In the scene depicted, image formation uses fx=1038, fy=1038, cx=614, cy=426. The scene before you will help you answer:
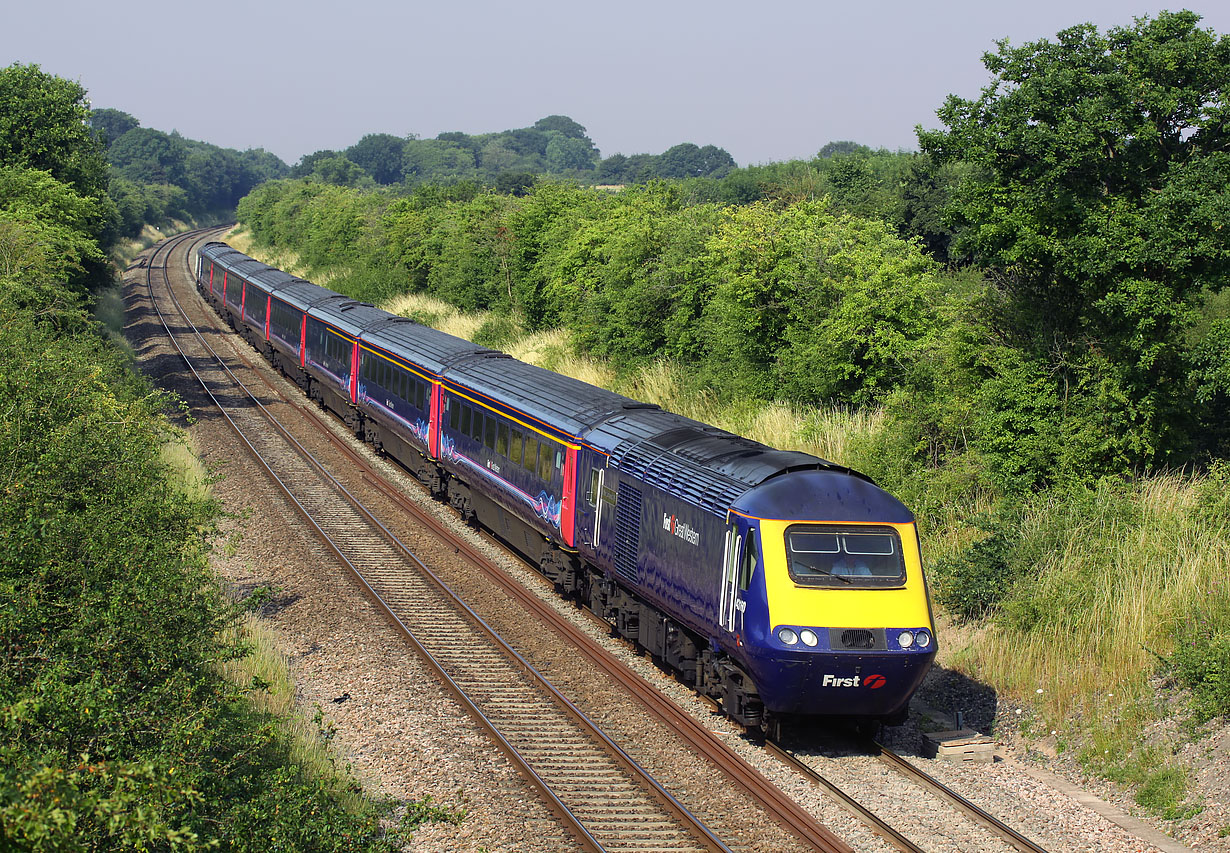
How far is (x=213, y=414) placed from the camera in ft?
95.7

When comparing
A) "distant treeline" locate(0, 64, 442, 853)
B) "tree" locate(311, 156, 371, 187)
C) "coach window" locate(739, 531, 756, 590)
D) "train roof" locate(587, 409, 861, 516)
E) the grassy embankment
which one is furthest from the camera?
"tree" locate(311, 156, 371, 187)

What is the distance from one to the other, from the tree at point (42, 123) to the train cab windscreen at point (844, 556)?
37.0 m

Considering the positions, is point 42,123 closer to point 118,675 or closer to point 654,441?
point 654,441

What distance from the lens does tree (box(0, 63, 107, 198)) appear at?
38.7 meters

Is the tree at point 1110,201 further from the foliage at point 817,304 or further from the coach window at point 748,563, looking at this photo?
the coach window at point 748,563

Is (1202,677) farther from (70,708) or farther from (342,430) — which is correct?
(342,430)

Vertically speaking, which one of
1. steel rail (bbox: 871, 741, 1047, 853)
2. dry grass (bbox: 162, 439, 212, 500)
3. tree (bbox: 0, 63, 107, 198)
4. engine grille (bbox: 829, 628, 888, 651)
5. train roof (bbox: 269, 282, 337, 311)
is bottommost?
steel rail (bbox: 871, 741, 1047, 853)

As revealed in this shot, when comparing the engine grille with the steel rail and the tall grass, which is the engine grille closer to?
the steel rail

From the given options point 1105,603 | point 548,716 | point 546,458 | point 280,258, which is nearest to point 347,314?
point 546,458

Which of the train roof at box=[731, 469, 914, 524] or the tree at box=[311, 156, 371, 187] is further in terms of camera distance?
the tree at box=[311, 156, 371, 187]

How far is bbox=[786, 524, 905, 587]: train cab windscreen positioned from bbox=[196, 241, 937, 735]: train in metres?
0.01

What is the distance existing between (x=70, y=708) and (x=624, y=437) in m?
8.42

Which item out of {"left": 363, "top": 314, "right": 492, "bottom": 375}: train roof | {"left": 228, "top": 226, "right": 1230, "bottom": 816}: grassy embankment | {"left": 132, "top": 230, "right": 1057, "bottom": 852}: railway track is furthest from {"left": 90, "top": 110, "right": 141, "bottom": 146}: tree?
{"left": 228, "top": 226, "right": 1230, "bottom": 816}: grassy embankment

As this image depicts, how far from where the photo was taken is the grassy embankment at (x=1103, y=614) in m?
11.0
